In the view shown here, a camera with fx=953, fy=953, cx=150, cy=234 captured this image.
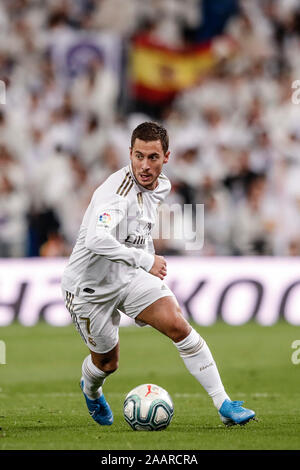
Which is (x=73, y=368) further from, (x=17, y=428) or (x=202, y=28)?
(x=202, y=28)

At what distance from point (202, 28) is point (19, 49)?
4195 millimetres

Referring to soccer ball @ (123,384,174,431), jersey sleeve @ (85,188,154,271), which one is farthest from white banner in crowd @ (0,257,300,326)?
jersey sleeve @ (85,188,154,271)

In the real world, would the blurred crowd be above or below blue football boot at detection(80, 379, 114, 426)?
above

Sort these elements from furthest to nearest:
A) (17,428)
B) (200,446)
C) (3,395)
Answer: (3,395) < (17,428) < (200,446)

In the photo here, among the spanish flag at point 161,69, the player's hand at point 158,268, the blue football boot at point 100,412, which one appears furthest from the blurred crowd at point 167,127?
the player's hand at point 158,268

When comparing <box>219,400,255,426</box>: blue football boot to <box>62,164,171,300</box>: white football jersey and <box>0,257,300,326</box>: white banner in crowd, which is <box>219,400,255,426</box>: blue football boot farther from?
<box>0,257,300,326</box>: white banner in crowd

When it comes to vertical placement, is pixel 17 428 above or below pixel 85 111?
below

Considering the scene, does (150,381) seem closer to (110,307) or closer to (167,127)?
(110,307)

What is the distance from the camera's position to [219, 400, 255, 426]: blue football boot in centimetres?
658

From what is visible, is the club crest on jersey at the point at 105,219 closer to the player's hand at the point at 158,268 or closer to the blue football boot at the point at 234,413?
the player's hand at the point at 158,268

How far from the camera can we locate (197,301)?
14.1 metres

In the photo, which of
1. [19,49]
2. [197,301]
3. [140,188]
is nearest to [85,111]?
[19,49]

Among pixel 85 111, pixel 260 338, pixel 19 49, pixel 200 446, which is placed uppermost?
pixel 19 49

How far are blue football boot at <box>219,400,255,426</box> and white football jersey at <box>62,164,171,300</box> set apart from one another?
1.11 meters
